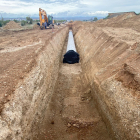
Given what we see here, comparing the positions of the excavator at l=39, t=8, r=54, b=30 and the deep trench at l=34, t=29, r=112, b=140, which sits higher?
the excavator at l=39, t=8, r=54, b=30

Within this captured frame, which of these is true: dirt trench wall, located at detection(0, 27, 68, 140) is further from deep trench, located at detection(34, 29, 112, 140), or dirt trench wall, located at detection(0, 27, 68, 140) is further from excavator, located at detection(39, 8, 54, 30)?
excavator, located at detection(39, 8, 54, 30)

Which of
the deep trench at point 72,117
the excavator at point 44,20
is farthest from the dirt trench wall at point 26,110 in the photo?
the excavator at point 44,20

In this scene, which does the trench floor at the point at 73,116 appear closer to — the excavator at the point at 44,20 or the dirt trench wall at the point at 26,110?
the dirt trench wall at the point at 26,110

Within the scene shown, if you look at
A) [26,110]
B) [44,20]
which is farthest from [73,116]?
[44,20]

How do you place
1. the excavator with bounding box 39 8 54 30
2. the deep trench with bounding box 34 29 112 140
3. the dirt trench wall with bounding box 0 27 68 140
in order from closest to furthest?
1. the dirt trench wall with bounding box 0 27 68 140
2. the deep trench with bounding box 34 29 112 140
3. the excavator with bounding box 39 8 54 30

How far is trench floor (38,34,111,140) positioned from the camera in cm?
569

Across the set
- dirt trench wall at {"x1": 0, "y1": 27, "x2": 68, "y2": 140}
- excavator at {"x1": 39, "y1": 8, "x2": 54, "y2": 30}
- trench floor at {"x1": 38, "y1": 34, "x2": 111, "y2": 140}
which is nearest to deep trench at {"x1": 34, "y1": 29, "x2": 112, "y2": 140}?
trench floor at {"x1": 38, "y1": 34, "x2": 111, "y2": 140}

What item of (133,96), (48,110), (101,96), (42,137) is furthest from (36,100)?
(133,96)

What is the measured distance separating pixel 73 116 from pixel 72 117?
0.31ft

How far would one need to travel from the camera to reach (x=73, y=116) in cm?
675

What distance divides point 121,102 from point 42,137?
4.05 metres

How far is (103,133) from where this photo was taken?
5.64 meters

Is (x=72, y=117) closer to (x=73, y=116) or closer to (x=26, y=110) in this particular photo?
(x=73, y=116)

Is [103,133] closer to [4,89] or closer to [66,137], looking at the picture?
[66,137]
